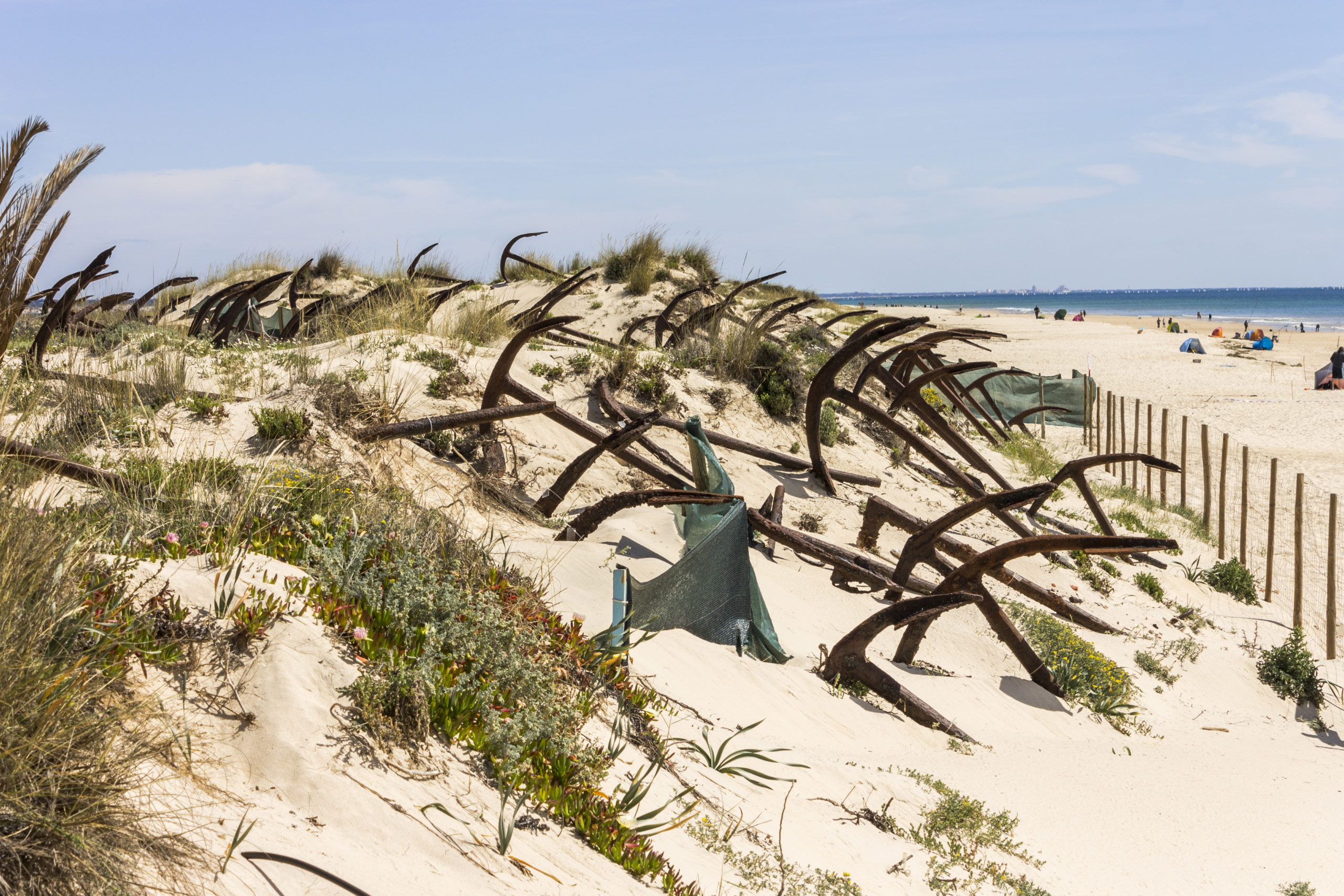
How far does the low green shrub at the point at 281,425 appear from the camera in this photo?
17.5 feet

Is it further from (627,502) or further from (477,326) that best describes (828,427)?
(627,502)

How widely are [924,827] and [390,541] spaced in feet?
7.44

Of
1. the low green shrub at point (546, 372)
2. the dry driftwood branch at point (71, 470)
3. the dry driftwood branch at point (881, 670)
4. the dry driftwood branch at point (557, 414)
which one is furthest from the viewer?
the low green shrub at point (546, 372)

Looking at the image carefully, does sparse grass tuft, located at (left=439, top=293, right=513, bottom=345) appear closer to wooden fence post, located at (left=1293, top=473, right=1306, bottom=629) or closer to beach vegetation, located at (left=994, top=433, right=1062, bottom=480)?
beach vegetation, located at (left=994, top=433, right=1062, bottom=480)

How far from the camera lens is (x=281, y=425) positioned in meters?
5.36

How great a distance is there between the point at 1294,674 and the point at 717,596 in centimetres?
530

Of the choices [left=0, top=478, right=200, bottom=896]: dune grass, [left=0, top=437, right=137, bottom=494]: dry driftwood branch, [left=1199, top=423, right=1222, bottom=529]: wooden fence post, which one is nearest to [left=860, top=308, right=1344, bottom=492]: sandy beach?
[left=1199, top=423, right=1222, bottom=529]: wooden fence post

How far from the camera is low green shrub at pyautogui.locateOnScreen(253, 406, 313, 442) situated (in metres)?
Answer: 5.35

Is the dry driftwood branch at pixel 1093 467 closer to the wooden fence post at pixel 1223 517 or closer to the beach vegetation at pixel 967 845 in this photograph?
the wooden fence post at pixel 1223 517

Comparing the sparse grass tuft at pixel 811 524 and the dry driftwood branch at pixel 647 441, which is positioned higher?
the dry driftwood branch at pixel 647 441

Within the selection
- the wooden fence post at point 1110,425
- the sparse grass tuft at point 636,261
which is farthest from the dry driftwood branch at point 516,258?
the wooden fence post at point 1110,425

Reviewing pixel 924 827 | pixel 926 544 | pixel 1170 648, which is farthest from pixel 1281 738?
pixel 924 827

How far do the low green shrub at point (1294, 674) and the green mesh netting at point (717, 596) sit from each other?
15.4ft

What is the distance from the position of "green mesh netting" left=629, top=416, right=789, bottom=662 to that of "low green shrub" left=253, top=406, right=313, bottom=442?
2.55m
